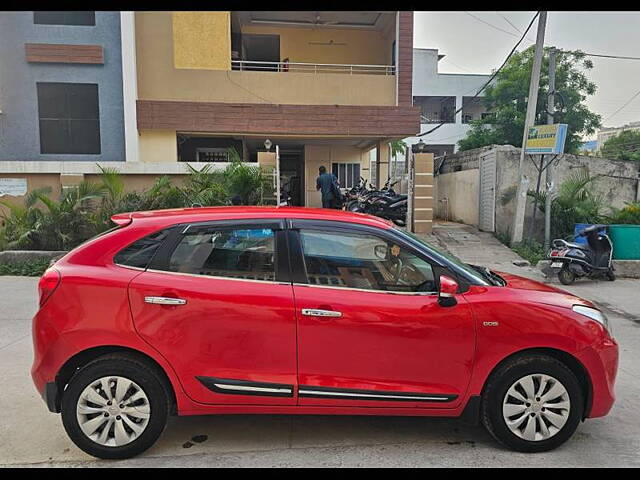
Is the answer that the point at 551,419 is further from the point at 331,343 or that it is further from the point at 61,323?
the point at 61,323

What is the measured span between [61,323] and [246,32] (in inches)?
631

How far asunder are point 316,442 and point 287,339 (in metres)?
0.85

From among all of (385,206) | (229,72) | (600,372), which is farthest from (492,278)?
(229,72)

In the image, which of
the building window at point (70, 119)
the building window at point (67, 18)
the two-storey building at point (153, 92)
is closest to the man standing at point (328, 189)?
the two-storey building at point (153, 92)

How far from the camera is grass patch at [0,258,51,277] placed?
9344 millimetres

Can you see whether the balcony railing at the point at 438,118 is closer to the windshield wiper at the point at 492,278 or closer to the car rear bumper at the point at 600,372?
the windshield wiper at the point at 492,278

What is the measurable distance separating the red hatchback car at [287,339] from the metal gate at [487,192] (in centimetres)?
942

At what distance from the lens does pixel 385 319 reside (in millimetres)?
3154

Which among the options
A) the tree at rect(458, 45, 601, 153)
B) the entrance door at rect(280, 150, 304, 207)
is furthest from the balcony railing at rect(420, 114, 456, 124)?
the entrance door at rect(280, 150, 304, 207)

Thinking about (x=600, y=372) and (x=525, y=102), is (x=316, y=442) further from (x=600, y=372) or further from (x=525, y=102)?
(x=525, y=102)

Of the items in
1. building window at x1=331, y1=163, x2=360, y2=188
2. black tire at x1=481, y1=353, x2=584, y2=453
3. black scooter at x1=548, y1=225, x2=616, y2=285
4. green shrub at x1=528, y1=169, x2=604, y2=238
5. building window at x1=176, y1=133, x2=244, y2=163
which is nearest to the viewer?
black tire at x1=481, y1=353, x2=584, y2=453

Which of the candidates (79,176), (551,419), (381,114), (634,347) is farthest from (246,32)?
(551,419)

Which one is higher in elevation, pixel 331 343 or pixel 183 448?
pixel 331 343

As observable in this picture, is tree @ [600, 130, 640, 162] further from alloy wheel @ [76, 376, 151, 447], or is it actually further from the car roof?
alloy wheel @ [76, 376, 151, 447]
